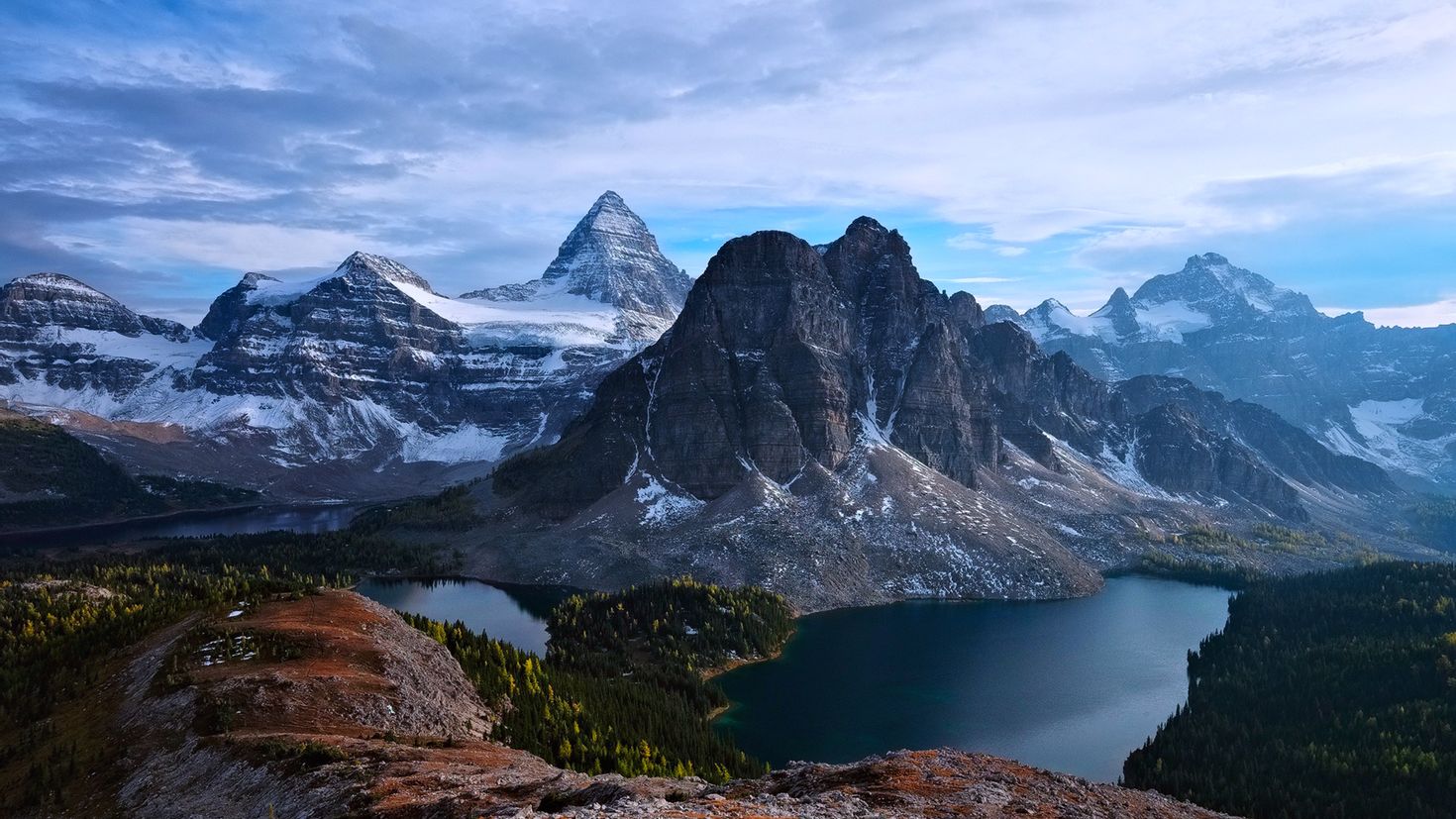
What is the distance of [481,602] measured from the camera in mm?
149500

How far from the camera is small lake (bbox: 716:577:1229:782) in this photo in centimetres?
8606

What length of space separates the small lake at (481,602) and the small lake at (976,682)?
3435cm

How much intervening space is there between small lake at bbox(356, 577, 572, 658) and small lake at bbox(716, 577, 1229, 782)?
113 feet

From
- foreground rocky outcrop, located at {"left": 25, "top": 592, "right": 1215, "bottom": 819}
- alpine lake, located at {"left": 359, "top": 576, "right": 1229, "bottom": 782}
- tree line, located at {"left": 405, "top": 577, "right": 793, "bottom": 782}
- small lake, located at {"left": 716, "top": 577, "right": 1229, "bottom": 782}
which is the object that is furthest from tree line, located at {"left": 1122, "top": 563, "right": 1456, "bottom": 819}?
tree line, located at {"left": 405, "top": 577, "right": 793, "bottom": 782}

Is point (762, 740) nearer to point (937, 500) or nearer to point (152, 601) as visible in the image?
point (152, 601)

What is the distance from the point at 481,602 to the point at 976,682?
275ft

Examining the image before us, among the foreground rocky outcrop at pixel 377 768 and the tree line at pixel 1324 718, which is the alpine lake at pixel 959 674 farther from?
the foreground rocky outcrop at pixel 377 768

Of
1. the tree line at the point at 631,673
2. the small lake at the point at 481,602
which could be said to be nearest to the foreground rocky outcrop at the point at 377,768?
the tree line at the point at 631,673

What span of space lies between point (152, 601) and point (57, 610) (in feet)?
24.0

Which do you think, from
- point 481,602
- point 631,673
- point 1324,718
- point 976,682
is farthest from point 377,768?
point 481,602

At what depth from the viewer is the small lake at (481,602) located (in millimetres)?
125250

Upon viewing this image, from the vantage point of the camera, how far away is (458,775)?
38531mm

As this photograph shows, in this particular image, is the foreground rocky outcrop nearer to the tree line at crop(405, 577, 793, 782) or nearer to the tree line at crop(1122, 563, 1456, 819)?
the tree line at crop(405, 577, 793, 782)

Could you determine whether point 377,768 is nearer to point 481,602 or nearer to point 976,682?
point 976,682
